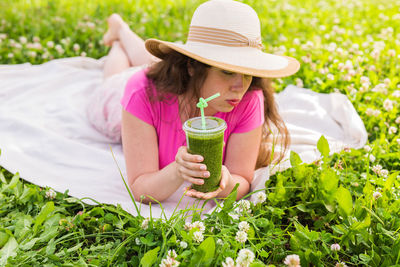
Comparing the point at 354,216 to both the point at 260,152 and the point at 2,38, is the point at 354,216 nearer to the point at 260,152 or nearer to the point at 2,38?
the point at 260,152

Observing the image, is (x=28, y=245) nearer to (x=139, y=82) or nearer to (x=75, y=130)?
(x=139, y=82)

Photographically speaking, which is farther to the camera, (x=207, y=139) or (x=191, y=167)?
(x=191, y=167)

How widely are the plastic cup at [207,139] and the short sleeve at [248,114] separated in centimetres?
61

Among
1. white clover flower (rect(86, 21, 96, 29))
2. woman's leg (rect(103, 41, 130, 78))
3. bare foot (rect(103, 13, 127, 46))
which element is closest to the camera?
woman's leg (rect(103, 41, 130, 78))

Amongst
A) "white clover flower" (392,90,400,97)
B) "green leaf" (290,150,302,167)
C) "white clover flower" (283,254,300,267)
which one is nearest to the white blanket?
"green leaf" (290,150,302,167)

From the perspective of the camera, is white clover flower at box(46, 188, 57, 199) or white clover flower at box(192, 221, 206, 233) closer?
white clover flower at box(192, 221, 206, 233)

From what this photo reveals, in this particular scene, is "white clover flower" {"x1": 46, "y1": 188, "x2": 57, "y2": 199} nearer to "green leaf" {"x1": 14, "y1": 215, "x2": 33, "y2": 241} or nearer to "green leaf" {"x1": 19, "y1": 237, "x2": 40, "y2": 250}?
"green leaf" {"x1": 14, "y1": 215, "x2": 33, "y2": 241}

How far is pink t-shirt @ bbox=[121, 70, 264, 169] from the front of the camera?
2.48 m

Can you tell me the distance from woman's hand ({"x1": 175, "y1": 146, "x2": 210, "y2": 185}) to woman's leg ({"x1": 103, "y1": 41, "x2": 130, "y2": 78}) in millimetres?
2400

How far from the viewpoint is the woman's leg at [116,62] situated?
13.7 ft

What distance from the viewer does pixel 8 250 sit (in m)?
2.06

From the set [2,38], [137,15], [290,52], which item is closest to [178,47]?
[290,52]

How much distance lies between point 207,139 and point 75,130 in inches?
84.9

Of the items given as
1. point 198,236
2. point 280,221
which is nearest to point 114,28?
point 280,221
